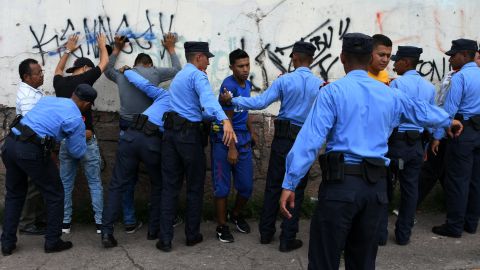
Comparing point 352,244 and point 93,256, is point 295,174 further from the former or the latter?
point 93,256

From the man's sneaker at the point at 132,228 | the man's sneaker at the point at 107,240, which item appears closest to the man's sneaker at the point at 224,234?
the man's sneaker at the point at 132,228

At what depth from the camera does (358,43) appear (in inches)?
125

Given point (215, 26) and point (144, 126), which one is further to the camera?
point (215, 26)

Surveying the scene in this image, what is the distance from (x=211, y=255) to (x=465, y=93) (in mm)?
3014

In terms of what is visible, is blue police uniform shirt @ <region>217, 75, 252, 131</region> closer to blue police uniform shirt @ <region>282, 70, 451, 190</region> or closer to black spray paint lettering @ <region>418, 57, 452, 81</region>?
blue police uniform shirt @ <region>282, 70, 451, 190</region>

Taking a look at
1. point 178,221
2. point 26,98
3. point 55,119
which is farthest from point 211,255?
point 26,98

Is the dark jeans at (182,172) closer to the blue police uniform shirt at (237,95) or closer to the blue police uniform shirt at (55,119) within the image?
the blue police uniform shirt at (237,95)

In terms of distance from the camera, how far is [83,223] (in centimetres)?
562

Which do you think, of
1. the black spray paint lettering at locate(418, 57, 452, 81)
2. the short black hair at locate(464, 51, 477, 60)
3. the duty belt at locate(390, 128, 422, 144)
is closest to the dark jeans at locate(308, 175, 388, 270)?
the duty belt at locate(390, 128, 422, 144)

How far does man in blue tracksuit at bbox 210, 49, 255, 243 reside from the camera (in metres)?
5.12

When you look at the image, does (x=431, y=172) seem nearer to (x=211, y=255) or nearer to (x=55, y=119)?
(x=211, y=255)

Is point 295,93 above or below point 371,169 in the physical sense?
above

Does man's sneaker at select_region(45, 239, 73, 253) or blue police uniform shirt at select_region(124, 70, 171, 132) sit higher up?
blue police uniform shirt at select_region(124, 70, 171, 132)

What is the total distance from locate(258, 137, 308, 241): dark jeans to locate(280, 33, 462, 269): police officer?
62.5 inches
